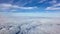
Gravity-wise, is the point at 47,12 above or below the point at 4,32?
above

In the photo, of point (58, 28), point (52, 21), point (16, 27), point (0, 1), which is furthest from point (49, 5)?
point (0, 1)

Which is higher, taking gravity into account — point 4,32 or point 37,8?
point 37,8

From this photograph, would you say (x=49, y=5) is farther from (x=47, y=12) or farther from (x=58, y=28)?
(x=58, y=28)

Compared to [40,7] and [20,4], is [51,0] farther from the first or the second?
[20,4]

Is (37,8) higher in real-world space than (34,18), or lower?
higher

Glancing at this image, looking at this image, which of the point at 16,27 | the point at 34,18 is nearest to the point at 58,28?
the point at 34,18

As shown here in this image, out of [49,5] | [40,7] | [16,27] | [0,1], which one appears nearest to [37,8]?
[40,7]

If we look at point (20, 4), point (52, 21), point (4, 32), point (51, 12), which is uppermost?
point (20, 4)

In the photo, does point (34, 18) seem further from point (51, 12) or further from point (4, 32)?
point (4, 32)
